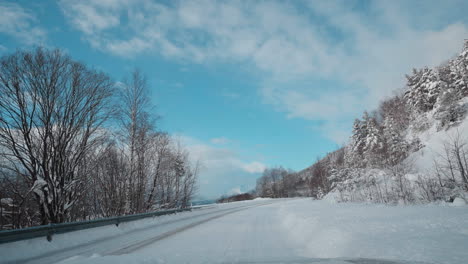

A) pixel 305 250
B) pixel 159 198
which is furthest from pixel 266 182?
pixel 305 250

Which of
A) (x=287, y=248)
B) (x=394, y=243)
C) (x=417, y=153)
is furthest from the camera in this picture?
(x=417, y=153)

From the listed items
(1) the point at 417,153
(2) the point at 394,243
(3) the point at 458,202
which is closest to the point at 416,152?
(1) the point at 417,153

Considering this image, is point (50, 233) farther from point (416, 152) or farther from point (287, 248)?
point (416, 152)

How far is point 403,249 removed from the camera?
14.9ft

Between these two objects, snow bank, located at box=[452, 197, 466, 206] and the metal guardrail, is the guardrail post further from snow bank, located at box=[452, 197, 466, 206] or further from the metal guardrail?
snow bank, located at box=[452, 197, 466, 206]


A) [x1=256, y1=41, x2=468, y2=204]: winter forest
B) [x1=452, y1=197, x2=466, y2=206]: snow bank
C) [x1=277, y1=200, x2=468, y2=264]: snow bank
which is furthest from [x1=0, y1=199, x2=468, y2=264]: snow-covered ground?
[x1=256, y1=41, x2=468, y2=204]: winter forest

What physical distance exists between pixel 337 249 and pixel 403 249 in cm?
140

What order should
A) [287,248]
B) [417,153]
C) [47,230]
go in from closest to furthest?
[287,248], [47,230], [417,153]

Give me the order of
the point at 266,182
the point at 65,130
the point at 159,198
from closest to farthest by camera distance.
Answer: the point at 65,130 → the point at 159,198 → the point at 266,182

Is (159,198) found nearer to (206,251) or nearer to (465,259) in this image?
(206,251)

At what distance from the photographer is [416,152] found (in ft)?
100.0

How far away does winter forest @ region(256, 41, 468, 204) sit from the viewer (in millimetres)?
17156

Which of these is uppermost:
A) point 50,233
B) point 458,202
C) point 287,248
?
point 50,233

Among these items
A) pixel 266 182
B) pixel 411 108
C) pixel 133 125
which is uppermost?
pixel 411 108
